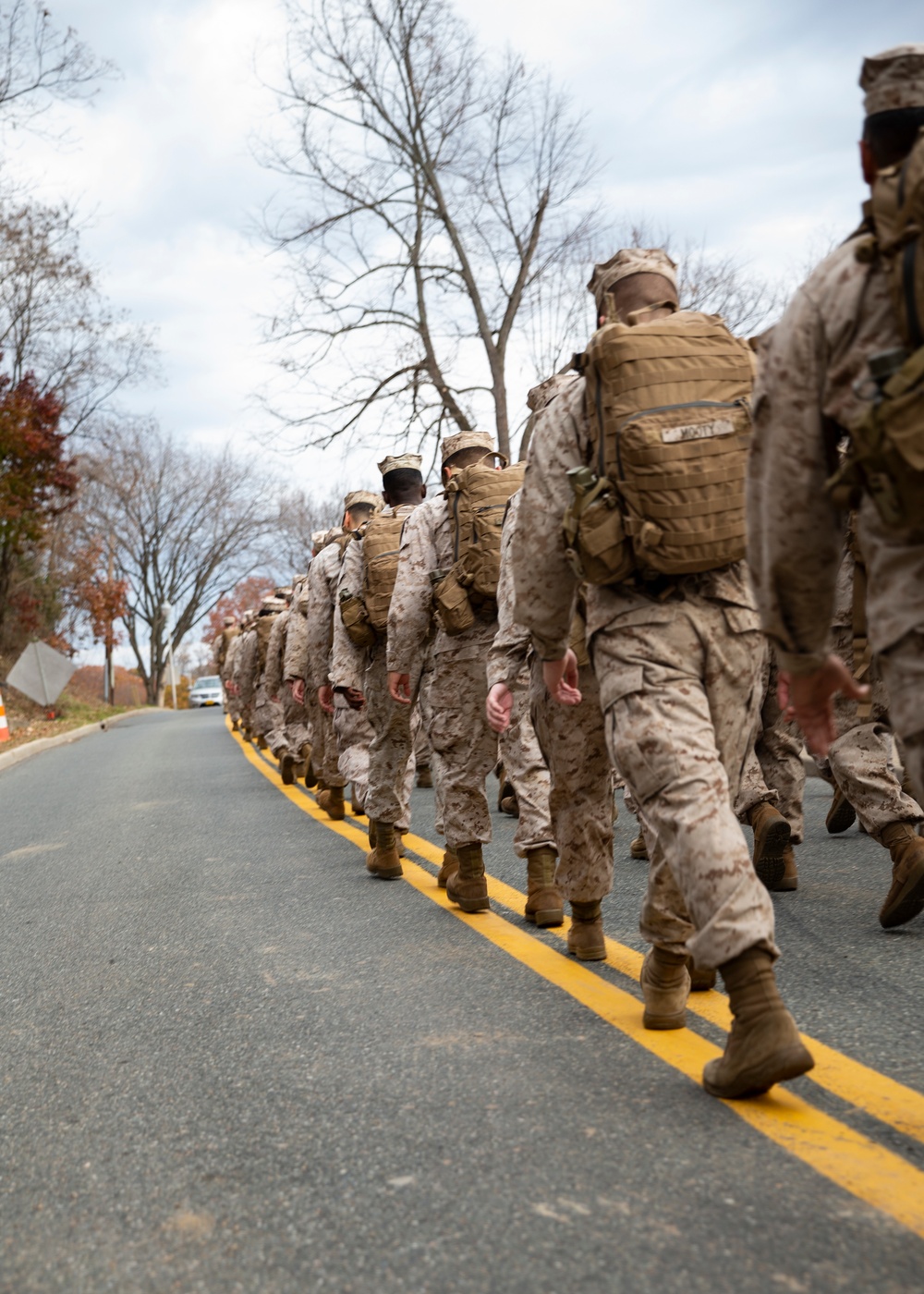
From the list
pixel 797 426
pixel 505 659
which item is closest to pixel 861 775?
pixel 505 659

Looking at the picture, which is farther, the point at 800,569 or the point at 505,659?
the point at 505,659

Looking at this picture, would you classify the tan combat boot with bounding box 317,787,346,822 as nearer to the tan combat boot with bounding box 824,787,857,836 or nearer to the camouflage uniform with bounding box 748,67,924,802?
the tan combat boot with bounding box 824,787,857,836

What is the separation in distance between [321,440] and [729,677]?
19.5m

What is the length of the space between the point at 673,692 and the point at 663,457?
23.1 inches

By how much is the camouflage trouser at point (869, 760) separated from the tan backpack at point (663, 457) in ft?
6.20

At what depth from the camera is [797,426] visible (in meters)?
2.38

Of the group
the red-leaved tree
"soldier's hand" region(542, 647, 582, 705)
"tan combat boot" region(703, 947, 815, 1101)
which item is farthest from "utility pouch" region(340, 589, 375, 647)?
the red-leaved tree

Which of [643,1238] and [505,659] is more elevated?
[505,659]

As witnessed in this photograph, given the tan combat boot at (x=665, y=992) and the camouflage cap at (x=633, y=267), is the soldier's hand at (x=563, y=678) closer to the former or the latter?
the tan combat boot at (x=665, y=992)

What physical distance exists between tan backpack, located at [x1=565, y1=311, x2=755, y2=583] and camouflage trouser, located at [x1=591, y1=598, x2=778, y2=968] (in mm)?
194

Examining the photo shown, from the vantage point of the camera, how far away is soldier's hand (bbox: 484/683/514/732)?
169 inches

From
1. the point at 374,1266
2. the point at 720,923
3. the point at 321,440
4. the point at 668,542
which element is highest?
the point at 321,440

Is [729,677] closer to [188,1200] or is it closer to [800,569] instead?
[800,569]

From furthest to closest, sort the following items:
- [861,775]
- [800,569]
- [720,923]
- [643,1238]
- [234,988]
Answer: [861,775], [234,988], [720,923], [800,569], [643,1238]
